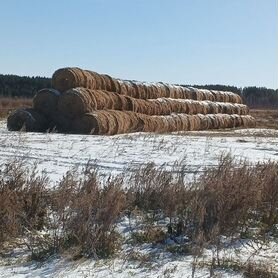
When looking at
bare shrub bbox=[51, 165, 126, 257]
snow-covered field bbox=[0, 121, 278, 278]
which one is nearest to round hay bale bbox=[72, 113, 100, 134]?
snow-covered field bbox=[0, 121, 278, 278]

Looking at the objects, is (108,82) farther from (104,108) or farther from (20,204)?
(20,204)

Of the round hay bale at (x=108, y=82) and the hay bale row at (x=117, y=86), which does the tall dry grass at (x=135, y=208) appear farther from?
the round hay bale at (x=108, y=82)

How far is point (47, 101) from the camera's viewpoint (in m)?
18.5

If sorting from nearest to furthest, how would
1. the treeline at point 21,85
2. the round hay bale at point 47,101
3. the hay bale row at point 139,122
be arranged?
the hay bale row at point 139,122, the round hay bale at point 47,101, the treeline at point 21,85

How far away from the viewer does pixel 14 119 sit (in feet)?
59.1

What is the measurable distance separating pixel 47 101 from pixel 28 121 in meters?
1.20

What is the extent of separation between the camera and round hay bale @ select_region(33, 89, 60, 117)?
18375 mm

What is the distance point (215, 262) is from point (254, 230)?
1.17 m

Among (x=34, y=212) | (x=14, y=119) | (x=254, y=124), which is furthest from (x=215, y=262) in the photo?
(x=254, y=124)

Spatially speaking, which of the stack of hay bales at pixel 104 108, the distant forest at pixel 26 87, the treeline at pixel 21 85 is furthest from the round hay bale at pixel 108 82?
the treeline at pixel 21 85

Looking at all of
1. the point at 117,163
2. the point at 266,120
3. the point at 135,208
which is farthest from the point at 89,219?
the point at 266,120

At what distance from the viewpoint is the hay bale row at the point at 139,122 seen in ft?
56.8

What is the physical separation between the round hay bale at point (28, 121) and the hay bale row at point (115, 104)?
0.81 meters

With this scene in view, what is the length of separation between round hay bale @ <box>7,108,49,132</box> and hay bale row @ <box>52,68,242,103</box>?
1.51m
